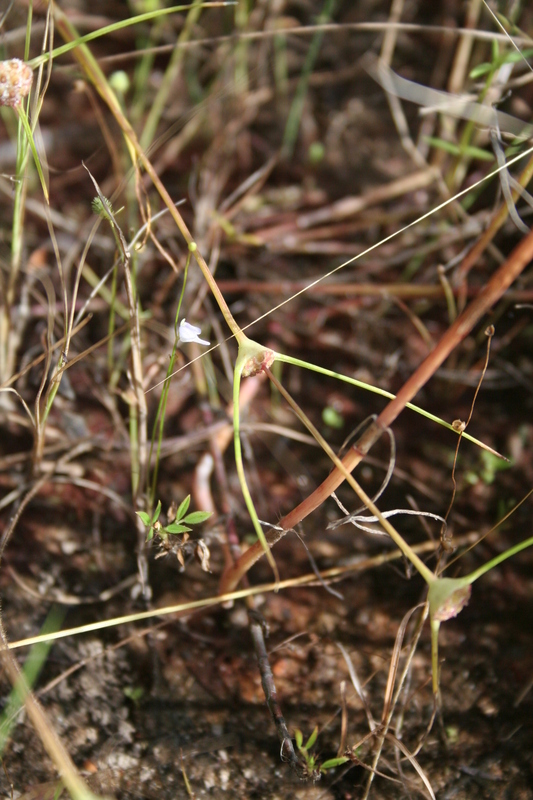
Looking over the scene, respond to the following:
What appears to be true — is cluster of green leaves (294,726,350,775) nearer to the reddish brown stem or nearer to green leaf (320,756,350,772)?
green leaf (320,756,350,772)

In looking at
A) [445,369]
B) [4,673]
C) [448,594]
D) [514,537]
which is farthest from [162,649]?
[445,369]

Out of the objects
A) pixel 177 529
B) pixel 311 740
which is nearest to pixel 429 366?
pixel 177 529

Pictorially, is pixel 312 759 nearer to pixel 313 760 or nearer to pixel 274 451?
pixel 313 760

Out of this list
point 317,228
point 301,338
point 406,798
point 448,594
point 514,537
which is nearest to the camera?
point 448,594

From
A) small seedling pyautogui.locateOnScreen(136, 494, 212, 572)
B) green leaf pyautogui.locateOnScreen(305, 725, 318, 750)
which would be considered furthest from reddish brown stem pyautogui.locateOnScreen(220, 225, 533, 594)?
green leaf pyautogui.locateOnScreen(305, 725, 318, 750)

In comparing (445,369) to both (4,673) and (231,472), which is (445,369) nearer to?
(231,472)

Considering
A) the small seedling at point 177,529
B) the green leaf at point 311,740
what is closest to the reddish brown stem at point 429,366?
the small seedling at point 177,529
